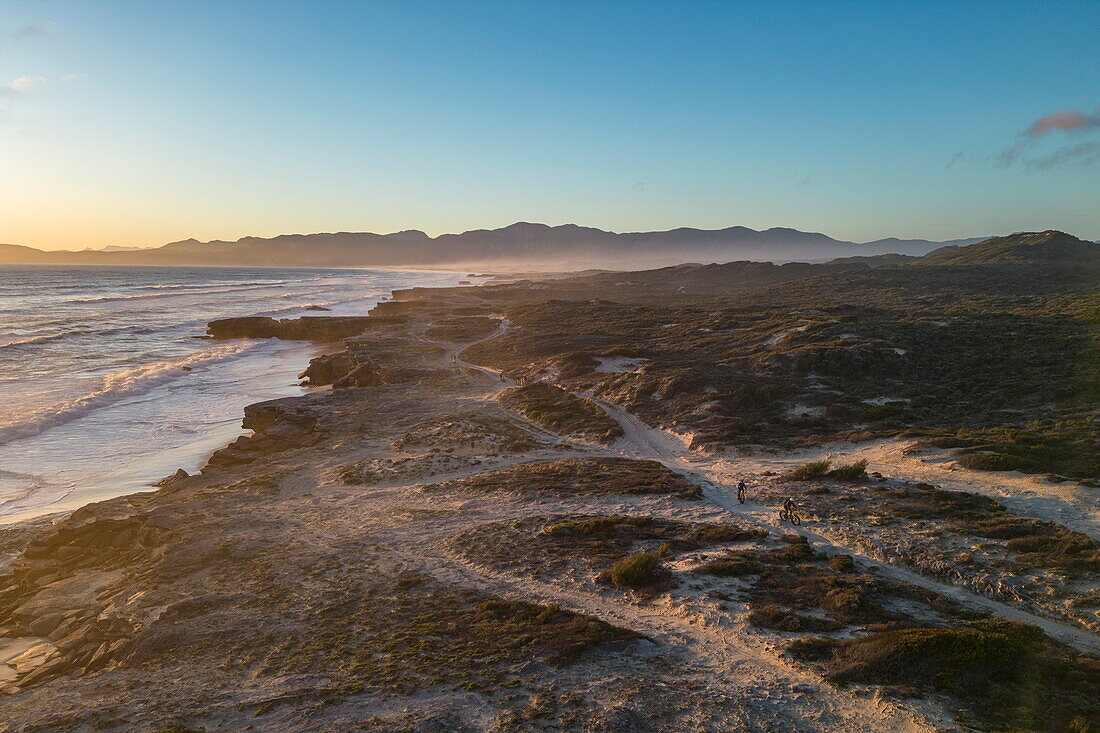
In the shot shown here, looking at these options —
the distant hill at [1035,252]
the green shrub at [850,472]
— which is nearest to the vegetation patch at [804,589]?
the green shrub at [850,472]

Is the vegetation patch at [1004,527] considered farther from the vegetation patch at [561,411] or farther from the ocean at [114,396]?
the ocean at [114,396]

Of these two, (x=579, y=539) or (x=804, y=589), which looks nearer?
(x=804, y=589)

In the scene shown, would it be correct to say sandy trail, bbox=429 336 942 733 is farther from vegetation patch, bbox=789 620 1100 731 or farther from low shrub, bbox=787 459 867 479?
low shrub, bbox=787 459 867 479

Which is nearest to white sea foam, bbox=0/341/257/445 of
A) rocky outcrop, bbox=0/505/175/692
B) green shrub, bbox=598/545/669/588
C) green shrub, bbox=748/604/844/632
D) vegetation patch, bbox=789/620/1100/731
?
rocky outcrop, bbox=0/505/175/692

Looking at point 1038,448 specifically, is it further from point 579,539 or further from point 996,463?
point 579,539

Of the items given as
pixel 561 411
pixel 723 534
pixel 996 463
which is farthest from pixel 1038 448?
pixel 561 411
